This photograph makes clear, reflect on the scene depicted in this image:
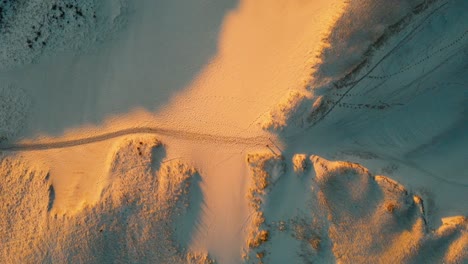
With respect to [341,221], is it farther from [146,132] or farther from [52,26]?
[52,26]

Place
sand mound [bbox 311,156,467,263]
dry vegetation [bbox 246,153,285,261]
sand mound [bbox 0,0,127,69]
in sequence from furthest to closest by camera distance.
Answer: sand mound [bbox 0,0,127,69] → dry vegetation [bbox 246,153,285,261] → sand mound [bbox 311,156,467,263]

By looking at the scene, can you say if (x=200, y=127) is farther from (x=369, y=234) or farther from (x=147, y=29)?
(x=369, y=234)

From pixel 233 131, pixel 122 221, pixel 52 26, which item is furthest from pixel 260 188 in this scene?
pixel 52 26

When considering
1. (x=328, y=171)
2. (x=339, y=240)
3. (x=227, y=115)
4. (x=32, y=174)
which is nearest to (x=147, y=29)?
(x=227, y=115)

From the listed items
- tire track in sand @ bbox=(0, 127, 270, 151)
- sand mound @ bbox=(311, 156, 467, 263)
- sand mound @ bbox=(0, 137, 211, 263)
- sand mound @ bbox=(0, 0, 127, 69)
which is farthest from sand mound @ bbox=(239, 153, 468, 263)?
sand mound @ bbox=(0, 0, 127, 69)

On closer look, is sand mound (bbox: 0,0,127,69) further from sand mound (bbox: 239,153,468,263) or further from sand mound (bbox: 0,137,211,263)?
sand mound (bbox: 239,153,468,263)

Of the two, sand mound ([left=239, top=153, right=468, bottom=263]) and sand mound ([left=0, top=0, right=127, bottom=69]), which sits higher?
sand mound ([left=0, top=0, right=127, bottom=69])

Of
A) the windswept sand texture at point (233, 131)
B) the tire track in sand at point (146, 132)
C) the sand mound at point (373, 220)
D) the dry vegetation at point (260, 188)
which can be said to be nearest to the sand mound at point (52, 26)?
the windswept sand texture at point (233, 131)

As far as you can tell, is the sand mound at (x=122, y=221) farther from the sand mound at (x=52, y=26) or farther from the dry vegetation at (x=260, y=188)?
the sand mound at (x=52, y=26)
